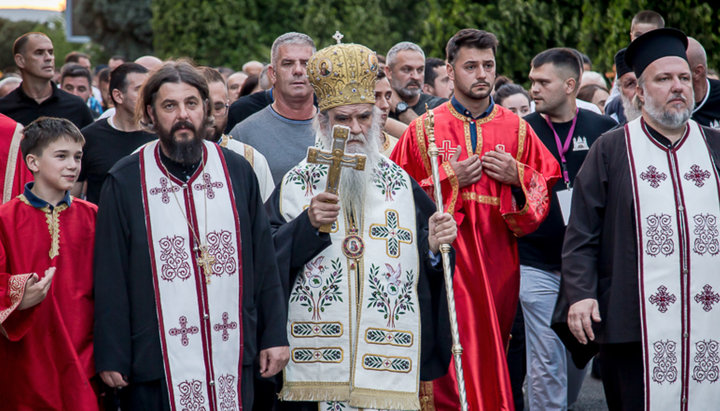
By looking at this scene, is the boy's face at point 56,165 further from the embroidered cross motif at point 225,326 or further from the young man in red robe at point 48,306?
the embroidered cross motif at point 225,326

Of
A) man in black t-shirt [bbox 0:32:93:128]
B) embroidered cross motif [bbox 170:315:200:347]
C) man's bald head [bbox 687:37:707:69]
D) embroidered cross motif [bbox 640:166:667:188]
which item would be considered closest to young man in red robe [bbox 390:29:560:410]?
embroidered cross motif [bbox 640:166:667:188]

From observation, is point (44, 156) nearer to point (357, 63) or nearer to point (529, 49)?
point (357, 63)

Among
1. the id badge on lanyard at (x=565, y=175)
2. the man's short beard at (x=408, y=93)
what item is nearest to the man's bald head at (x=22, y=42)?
the man's short beard at (x=408, y=93)

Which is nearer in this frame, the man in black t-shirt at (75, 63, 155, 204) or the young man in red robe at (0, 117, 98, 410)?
the young man in red robe at (0, 117, 98, 410)

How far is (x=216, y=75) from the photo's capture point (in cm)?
768

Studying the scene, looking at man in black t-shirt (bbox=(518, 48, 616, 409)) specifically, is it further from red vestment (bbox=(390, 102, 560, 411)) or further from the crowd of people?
the crowd of people

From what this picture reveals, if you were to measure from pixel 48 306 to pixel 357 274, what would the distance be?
1.48 meters

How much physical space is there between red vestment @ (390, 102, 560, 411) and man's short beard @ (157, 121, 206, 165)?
6.28 ft

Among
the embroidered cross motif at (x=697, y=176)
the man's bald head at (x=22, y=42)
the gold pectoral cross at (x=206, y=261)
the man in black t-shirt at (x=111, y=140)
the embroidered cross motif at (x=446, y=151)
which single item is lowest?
the gold pectoral cross at (x=206, y=261)

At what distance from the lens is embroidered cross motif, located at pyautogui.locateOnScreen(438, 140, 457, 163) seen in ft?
22.8

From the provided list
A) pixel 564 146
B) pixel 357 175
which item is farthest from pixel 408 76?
pixel 357 175

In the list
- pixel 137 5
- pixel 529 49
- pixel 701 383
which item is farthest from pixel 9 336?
pixel 137 5

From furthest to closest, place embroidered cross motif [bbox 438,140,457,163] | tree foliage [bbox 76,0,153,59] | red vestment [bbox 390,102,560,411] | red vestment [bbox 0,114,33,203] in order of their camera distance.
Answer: tree foliage [bbox 76,0,153,59], embroidered cross motif [bbox 438,140,457,163], red vestment [bbox 390,102,560,411], red vestment [bbox 0,114,33,203]

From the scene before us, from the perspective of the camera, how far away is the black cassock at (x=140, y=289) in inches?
198
